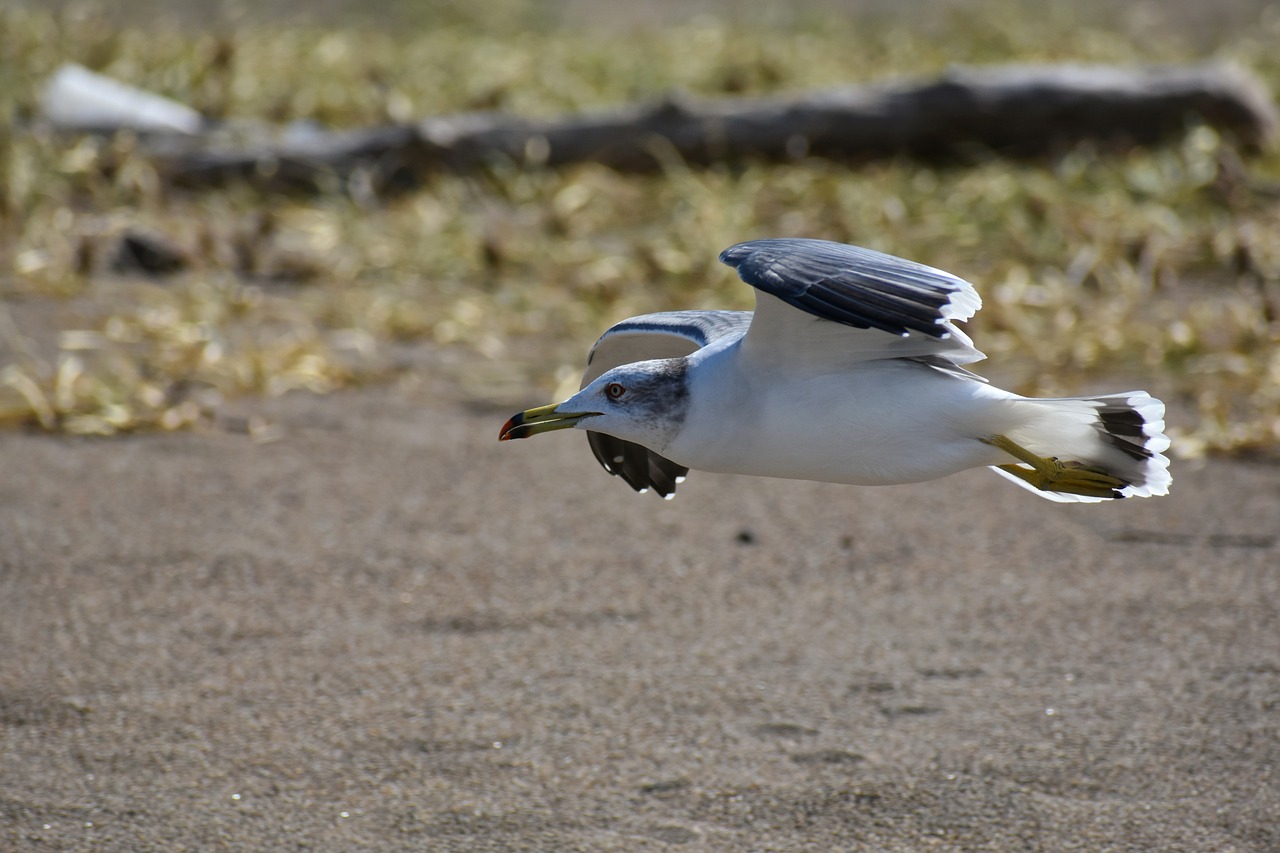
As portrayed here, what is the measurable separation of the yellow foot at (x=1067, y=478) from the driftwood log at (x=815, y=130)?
573cm

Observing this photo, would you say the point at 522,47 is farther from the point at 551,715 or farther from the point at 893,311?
the point at 893,311

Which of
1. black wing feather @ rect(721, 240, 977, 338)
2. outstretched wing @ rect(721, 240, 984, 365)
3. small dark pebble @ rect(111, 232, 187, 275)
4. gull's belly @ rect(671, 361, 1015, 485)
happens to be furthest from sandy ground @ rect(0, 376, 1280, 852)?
small dark pebble @ rect(111, 232, 187, 275)

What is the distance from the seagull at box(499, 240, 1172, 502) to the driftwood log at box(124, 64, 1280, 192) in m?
→ 5.74

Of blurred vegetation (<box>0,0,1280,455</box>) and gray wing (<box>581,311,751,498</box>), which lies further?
blurred vegetation (<box>0,0,1280,455</box>)

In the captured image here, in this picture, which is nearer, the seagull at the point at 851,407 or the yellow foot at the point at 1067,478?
the seagull at the point at 851,407

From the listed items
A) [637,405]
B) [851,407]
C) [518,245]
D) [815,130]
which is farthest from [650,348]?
[815,130]

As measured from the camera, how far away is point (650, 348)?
10.3 ft

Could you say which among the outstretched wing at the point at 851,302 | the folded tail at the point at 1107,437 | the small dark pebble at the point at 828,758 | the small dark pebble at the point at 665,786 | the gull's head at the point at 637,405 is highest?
the outstretched wing at the point at 851,302

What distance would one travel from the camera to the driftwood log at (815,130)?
27.0ft

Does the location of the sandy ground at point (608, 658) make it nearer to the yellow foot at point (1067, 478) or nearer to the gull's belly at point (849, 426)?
the yellow foot at point (1067, 478)

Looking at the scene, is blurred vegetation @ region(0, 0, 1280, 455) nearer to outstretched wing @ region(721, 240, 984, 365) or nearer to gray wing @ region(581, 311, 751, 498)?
gray wing @ region(581, 311, 751, 498)

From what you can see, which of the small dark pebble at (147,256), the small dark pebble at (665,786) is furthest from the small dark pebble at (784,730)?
the small dark pebble at (147,256)

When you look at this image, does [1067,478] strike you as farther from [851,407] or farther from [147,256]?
[147,256]

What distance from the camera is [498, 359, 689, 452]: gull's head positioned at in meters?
2.64
